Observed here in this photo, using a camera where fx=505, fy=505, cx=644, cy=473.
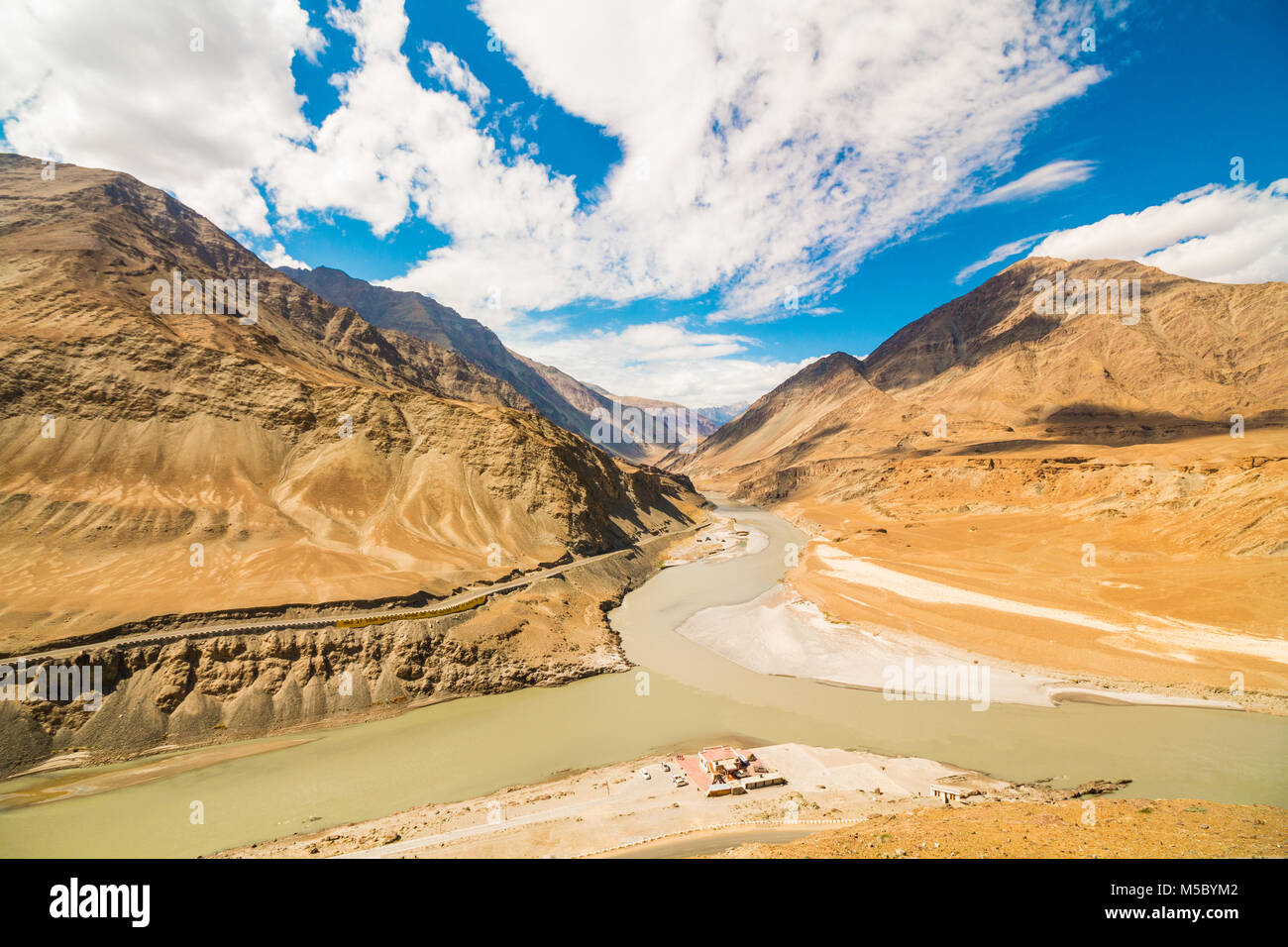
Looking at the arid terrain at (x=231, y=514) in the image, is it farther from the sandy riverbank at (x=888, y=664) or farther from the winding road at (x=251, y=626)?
the sandy riverbank at (x=888, y=664)

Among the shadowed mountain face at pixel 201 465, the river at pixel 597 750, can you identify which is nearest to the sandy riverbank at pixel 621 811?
the river at pixel 597 750

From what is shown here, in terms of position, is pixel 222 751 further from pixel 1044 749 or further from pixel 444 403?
pixel 444 403

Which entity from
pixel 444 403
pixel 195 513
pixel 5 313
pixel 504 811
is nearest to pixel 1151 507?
pixel 504 811

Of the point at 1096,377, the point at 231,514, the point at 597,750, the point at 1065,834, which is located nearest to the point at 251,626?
the point at 231,514

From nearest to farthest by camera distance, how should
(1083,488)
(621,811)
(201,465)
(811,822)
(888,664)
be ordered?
(811,822) → (621,811) → (888,664) → (201,465) → (1083,488)

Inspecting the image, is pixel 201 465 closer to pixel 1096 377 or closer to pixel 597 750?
pixel 597 750
